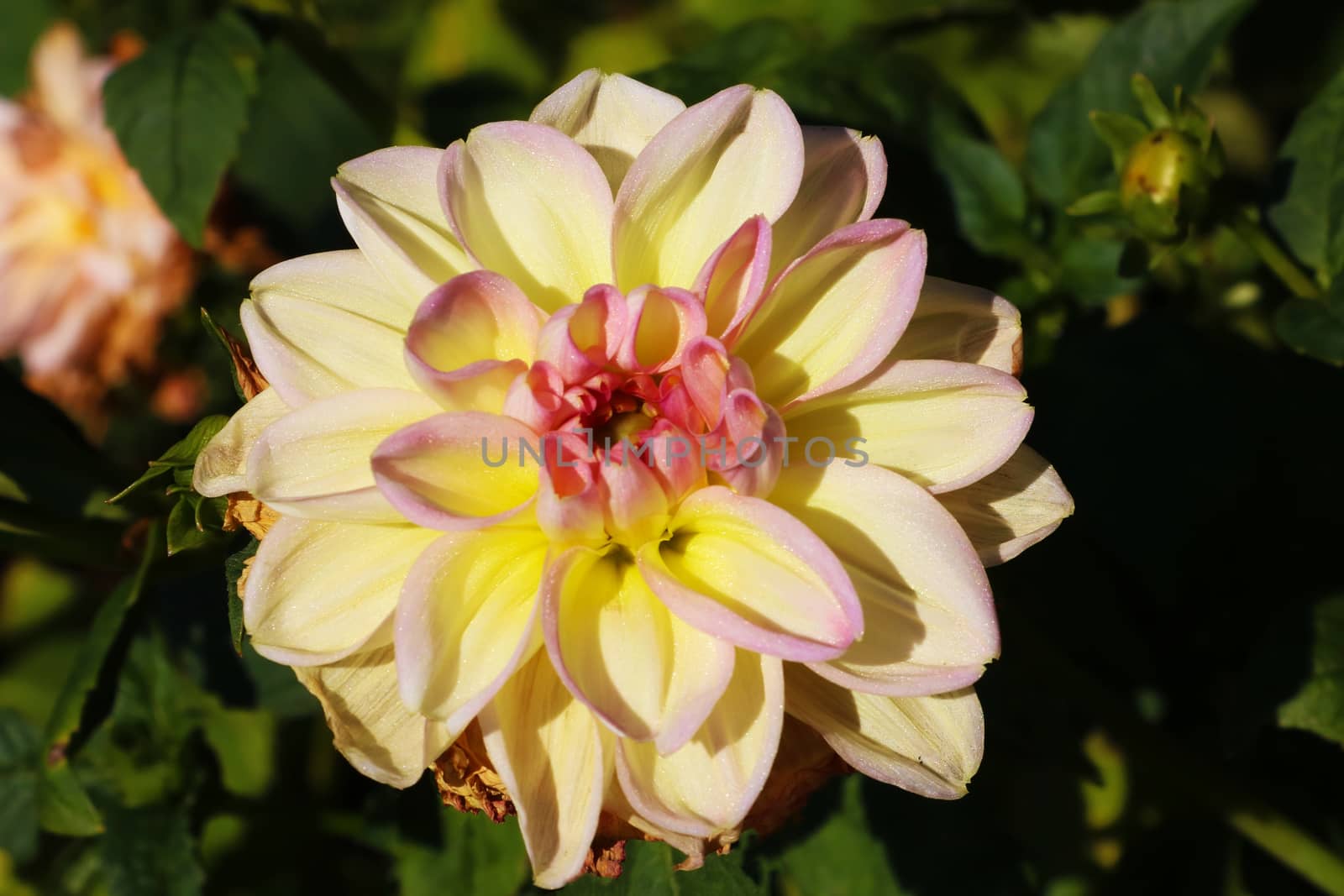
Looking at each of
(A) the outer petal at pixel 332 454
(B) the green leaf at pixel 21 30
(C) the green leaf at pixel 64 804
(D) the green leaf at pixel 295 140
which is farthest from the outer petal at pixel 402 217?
(B) the green leaf at pixel 21 30

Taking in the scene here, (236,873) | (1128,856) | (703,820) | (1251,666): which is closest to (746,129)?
(703,820)

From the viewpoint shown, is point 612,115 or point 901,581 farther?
point 612,115

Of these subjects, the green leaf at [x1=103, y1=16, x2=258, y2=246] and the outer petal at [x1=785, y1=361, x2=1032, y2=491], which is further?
the green leaf at [x1=103, y1=16, x2=258, y2=246]

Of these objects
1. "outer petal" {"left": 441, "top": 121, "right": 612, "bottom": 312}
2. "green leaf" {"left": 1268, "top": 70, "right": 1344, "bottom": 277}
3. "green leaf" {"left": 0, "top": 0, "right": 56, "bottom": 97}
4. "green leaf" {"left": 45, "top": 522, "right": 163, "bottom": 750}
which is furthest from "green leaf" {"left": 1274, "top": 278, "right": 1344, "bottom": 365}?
"green leaf" {"left": 0, "top": 0, "right": 56, "bottom": 97}

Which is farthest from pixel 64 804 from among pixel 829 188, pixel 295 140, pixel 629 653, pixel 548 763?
pixel 295 140

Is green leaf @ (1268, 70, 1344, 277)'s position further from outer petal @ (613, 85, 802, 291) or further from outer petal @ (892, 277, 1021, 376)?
outer petal @ (613, 85, 802, 291)

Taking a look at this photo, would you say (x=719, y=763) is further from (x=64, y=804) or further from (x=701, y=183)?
(x=64, y=804)

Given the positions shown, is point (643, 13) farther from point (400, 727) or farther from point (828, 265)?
point (400, 727)
